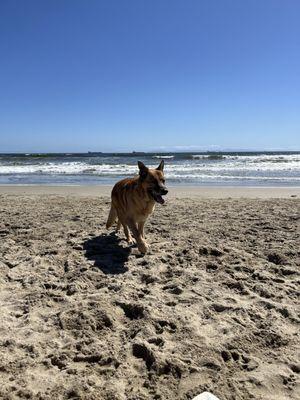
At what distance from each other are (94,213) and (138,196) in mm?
2932

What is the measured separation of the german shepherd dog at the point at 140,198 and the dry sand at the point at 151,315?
0.32 m

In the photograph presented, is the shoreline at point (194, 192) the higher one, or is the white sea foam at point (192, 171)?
the white sea foam at point (192, 171)

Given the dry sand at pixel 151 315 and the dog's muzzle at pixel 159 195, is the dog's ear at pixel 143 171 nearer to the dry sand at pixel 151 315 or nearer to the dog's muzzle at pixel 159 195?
Result: the dog's muzzle at pixel 159 195

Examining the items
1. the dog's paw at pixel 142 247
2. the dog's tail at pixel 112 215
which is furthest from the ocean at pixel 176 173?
the dog's paw at pixel 142 247

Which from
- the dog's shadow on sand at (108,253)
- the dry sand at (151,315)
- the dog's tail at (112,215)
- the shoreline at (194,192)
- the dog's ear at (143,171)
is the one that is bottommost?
the dry sand at (151,315)

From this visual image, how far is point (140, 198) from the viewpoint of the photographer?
5.51m

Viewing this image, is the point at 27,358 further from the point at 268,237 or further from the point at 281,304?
the point at 268,237

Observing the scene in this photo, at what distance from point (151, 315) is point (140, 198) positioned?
229cm

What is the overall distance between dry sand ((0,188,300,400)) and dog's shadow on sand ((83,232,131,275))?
0.01 m

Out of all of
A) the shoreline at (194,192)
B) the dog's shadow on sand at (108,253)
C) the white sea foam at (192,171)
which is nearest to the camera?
the dog's shadow on sand at (108,253)

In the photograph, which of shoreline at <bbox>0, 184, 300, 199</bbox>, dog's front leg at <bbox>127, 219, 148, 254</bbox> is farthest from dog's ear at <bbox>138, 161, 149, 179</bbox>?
shoreline at <bbox>0, 184, 300, 199</bbox>

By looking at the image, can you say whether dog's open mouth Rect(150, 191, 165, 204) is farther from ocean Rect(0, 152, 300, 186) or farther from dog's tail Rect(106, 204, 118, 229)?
ocean Rect(0, 152, 300, 186)

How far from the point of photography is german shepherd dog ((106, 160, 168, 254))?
17.4 feet

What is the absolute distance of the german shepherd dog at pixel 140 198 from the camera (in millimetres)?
5316
